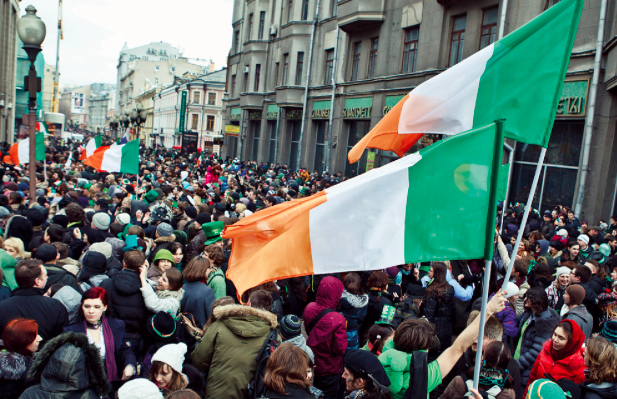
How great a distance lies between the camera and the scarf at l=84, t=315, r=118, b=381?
4.04 meters

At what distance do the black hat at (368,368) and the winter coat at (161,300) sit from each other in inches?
80.8

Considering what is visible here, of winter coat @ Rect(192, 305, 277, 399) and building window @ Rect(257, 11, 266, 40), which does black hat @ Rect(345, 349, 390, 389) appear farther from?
building window @ Rect(257, 11, 266, 40)

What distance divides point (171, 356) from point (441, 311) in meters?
3.37

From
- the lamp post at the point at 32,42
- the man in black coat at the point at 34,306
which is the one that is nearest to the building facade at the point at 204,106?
the lamp post at the point at 32,42

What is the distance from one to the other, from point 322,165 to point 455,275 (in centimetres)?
2176

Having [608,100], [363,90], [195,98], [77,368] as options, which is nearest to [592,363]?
[77,368]

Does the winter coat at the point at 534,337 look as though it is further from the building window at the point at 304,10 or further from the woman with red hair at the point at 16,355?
the building window at the point at 304,10

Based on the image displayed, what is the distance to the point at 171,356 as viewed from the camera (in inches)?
142

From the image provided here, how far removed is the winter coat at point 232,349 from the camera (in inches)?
153

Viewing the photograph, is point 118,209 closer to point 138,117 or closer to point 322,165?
point 138,117

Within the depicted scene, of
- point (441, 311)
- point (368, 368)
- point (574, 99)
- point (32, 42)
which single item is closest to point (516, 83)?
point (368, 368)

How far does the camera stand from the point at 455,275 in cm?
731

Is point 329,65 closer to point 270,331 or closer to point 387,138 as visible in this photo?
point 387,138

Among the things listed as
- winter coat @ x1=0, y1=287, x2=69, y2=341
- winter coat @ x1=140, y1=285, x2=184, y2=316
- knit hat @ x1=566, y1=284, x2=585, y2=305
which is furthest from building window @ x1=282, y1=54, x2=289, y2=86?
winter coat @ x1=0, y1=287, x2=69, y2=341
